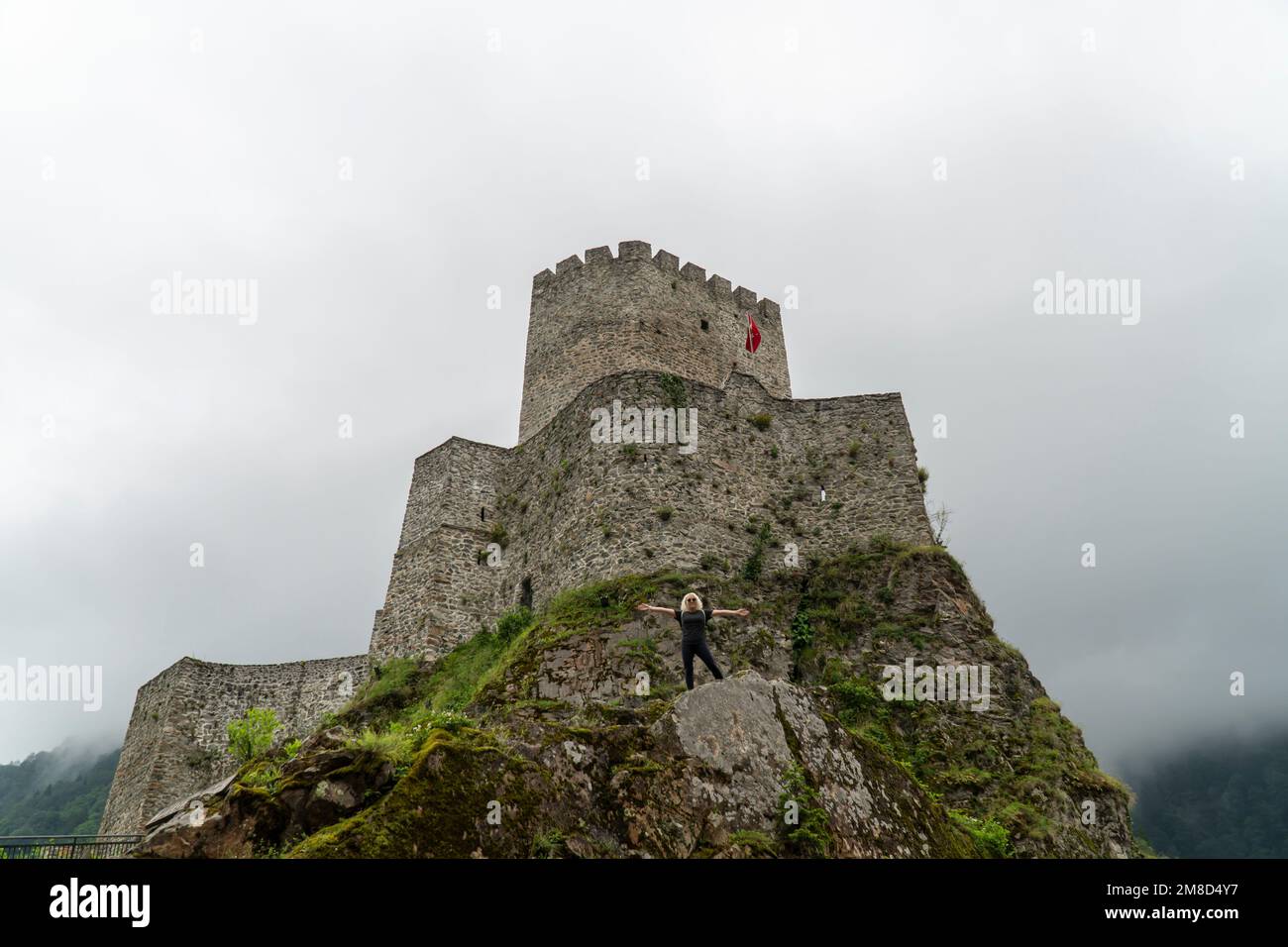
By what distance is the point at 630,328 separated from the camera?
32688mm

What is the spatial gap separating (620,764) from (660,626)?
1009cm

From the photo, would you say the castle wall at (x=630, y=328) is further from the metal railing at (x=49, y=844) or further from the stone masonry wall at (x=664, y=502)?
the metal railing at (x=49, y=844)

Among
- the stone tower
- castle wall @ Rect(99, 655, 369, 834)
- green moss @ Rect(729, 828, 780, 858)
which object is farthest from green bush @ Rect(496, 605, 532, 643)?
castle wall @ Rect(99, 655, 369, 834)

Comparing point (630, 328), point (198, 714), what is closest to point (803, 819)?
point (630, 328)

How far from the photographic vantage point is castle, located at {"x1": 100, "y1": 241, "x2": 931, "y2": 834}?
2425 centimetres

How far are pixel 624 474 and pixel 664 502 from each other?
1466 millimetres

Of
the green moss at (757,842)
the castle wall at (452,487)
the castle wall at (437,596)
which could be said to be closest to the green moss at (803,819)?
the green moss at (757,842)

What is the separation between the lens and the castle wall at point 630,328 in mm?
32375

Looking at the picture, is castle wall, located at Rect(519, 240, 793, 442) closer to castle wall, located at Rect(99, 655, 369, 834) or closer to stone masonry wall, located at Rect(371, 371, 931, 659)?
stone masonry wall, located at Rect(371, 371, 931, 659)

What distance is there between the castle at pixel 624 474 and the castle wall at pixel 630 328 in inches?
2.8

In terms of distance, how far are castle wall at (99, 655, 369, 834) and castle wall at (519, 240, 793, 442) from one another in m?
16.4
